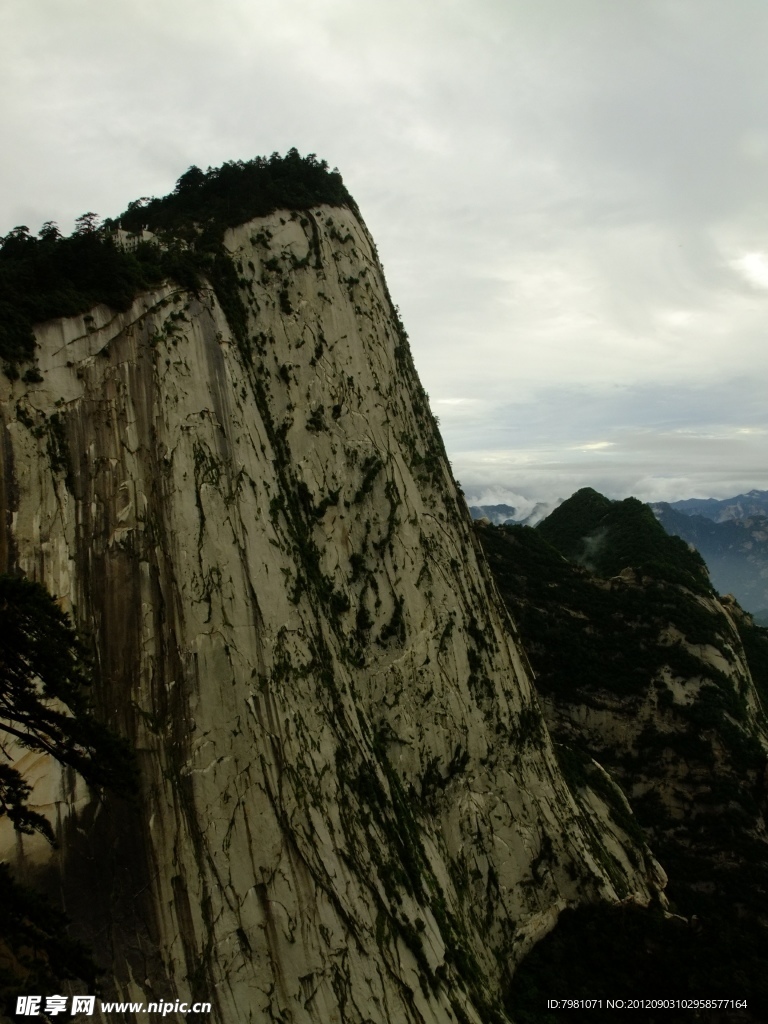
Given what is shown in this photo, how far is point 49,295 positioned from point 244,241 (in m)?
9.49

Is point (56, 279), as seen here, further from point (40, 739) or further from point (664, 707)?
point (664, 707)

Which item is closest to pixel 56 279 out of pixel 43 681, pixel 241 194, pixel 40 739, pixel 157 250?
pixel 157 250

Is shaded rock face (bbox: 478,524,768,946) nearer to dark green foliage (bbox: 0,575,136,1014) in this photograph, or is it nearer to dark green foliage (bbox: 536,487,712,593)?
dark green foliage (bbox: 536,487,712,593)

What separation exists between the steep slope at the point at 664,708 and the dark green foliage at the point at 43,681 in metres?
28.2

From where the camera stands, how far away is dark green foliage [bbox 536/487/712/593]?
54.0m

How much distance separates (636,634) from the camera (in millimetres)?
43656

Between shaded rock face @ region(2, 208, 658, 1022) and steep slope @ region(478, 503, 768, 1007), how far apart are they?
11654 millimetres

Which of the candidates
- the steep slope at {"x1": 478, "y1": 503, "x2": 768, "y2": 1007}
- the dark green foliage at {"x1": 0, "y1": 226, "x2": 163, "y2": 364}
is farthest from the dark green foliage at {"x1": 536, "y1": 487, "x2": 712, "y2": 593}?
the dark green foliage at {"x1": 0, "y1": 226, "x2": 163, "y2": 364}

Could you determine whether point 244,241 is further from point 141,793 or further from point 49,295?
point 141,793

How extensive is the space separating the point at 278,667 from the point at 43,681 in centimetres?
910

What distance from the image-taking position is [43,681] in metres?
9.23

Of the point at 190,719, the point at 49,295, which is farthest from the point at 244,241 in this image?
the point at 190,719

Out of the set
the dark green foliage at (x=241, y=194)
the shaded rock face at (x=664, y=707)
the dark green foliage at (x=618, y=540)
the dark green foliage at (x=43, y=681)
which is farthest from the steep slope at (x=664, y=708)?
the dark green foliage at (x=43, y=681)

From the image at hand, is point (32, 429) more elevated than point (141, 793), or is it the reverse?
point (32, 429)
